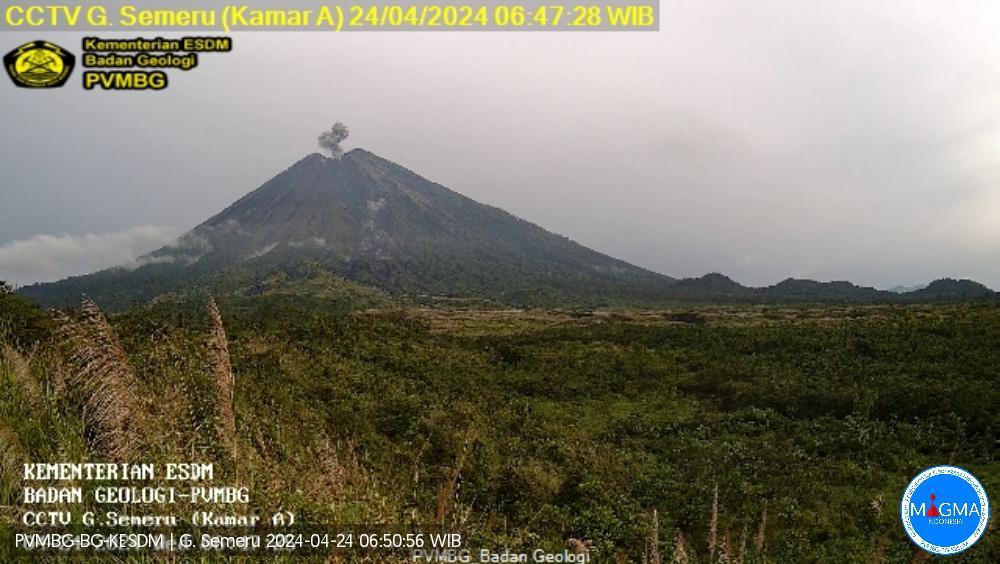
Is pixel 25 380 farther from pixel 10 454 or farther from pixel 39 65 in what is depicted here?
pixel 39 65

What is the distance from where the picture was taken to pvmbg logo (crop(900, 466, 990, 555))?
5.37 m

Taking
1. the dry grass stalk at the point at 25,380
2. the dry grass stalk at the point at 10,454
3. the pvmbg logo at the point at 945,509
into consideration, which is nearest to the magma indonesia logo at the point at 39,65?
the dry grass stalk at the point at 25,380

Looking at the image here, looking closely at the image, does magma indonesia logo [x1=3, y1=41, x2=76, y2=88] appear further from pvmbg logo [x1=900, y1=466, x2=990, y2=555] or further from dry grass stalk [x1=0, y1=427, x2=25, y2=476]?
pvmbg logo [x1=900, y1=466, x2=990, y2=555]

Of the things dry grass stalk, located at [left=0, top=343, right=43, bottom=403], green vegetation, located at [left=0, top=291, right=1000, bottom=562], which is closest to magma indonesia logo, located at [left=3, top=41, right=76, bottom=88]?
green vegetation, located at [left=0, top=291, right=1000, bottom=562]

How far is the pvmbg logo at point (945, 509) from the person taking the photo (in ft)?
17.6

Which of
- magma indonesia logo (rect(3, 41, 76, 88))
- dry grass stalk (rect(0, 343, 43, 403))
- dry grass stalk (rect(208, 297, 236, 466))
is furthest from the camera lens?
magma indonesia logo (rect(3, 41, 76, 88))

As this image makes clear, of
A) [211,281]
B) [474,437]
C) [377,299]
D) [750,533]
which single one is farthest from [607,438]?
[211,281]

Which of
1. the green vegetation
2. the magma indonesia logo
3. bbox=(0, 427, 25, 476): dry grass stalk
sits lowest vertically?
the green vegetation

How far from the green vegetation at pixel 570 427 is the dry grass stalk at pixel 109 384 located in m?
0.17

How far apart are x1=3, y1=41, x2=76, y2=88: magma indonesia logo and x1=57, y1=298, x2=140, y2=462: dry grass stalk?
7011mm

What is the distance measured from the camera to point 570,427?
24.5m

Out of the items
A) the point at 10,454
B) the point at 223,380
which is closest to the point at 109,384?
the point at 10,454

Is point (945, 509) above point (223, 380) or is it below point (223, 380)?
below

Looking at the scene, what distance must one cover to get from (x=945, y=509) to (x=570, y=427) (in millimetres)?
19141
